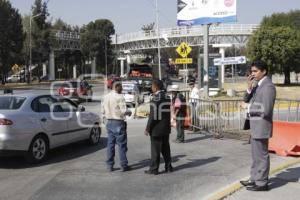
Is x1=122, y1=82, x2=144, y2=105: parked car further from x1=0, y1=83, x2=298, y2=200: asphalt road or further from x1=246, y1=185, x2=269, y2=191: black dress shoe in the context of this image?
x1=246, y1=185, x2=269, y2=191: black dress shoe

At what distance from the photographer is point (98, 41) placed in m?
93.8

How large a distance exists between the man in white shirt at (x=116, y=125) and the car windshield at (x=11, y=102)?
2024mm

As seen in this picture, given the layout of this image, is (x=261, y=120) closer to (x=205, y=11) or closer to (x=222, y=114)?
(x=222, y=114)

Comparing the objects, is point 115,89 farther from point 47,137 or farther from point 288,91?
point 288,91

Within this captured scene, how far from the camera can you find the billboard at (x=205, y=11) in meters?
30.4

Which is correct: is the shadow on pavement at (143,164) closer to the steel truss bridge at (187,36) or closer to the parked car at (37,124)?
the parked car at (37,124)

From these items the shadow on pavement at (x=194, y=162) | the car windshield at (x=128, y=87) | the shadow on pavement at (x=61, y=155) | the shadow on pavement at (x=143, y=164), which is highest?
the car windshield at (x=128, y=87)

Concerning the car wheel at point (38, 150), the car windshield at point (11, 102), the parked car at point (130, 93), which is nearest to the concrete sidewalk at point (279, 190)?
the car wheel at point (38, 150)

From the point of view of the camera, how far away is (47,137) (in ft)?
34.7

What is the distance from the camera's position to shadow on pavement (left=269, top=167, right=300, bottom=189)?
25.1ft

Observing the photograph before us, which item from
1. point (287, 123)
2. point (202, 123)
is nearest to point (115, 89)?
point (287, 123)

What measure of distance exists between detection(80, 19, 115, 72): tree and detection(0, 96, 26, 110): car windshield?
8330 cm

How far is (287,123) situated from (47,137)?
17.5 ft

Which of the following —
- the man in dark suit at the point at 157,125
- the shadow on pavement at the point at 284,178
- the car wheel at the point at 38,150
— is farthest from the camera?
the car wheel at the point at 38,150
